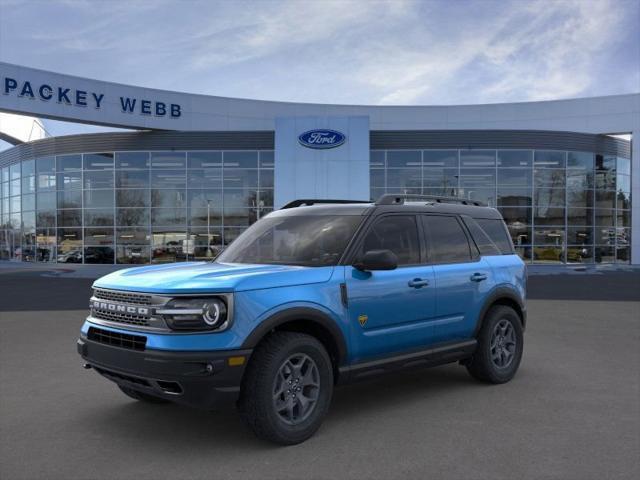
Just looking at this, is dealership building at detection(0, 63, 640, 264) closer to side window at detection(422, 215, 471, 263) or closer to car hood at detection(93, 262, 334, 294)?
side window at detection(422, 215, 471, 263)

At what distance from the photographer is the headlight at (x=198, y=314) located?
3.97m

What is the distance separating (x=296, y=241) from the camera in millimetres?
5203

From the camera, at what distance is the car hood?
13.2 feet

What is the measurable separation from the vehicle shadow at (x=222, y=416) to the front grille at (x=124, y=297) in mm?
1036

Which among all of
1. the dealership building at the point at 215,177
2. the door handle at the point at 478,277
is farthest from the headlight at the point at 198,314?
the dealership building at the point at 215,177

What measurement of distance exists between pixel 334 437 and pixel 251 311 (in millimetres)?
1249

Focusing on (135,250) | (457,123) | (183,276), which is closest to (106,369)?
(183,276)

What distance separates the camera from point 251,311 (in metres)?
4.06

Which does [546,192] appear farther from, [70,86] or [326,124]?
[70,86]

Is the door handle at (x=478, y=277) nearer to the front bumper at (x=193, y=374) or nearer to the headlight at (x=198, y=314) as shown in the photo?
the front bumper at (x=193, y=374)

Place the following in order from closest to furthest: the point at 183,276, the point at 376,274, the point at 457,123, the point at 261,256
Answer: the point at 183,276, the point at 376,274, the point at 261,256, the point at 457,123

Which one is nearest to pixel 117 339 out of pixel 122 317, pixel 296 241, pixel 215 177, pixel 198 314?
pixel 122 317

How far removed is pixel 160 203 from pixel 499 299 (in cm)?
2459

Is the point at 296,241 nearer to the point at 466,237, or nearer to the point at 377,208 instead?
the point at 377,208
